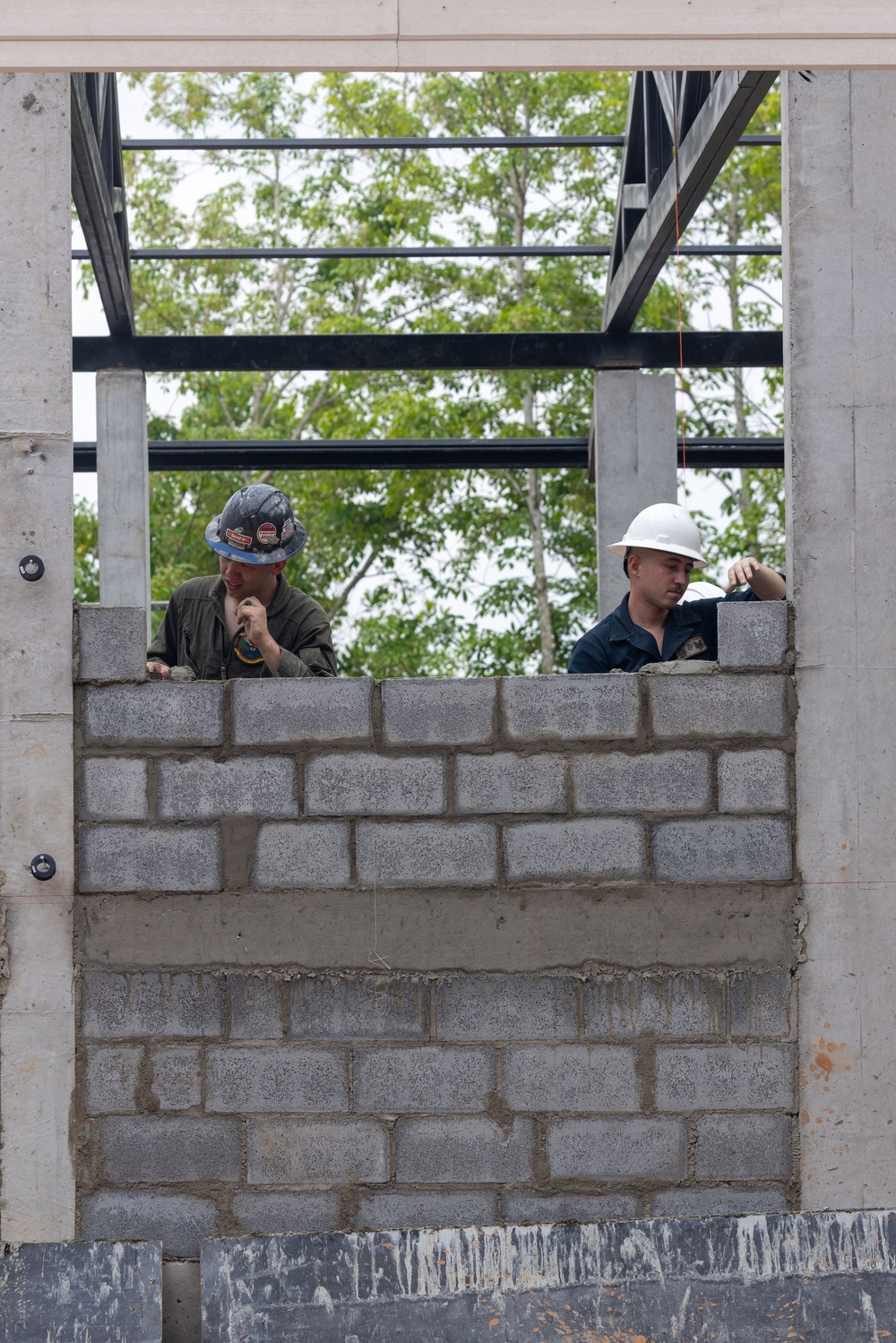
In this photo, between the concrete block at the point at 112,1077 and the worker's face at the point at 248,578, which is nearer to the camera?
the concrete block at the point at 112,1077

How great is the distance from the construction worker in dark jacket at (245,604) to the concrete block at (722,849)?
124 cm

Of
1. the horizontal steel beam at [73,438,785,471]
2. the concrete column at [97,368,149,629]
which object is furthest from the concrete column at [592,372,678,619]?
the concrete column at [97,368,149,629]

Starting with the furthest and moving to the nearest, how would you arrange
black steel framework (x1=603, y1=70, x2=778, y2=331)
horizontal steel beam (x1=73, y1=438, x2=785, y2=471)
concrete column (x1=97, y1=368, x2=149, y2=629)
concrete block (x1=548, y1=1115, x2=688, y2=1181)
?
1. horizontal steel beam (x1=73, y1=438, x2=785, y2=471)
2. concrete column (x1=97, y1=368, x2=149, y2=629)
3. black steel framework (x1=603, y1=70, x2=778, y2=331)
4. concrete block (x1=548, y1=1115, x2=688, y2=1181)

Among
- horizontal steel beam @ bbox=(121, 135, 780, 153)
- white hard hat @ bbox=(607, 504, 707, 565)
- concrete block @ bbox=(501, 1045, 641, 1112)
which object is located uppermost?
horizontal steel beam @ bbox=(121, 135, 780, 153)

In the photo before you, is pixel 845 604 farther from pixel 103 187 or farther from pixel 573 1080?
pixel 103 187

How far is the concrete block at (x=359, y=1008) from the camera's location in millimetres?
3973

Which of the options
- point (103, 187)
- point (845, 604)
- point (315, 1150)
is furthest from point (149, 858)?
point (103, 187)

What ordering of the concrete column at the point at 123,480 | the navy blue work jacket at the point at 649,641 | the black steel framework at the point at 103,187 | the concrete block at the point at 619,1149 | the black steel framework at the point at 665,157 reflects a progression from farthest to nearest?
the concrete column at the point at 123,480
the black steel framework at the point at 103,187
the black steel framework at the point at 665,157
the navy blue work jacket at the point at 649,641
the concrete block at the point at 619,1149

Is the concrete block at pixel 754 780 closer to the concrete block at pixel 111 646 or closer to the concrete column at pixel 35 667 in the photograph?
the concrete block at pixel 111 646

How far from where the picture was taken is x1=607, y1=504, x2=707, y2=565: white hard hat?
4.41 m

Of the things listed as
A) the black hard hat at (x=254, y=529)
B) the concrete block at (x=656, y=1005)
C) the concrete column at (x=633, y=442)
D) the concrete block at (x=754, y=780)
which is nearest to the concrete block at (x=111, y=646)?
the black hard hat at (x=254, y=529)

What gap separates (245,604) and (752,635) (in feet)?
5.07

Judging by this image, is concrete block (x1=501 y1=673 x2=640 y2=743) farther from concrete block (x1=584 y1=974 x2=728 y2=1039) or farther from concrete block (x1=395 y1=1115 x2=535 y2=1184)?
concrete block (x1=395 y1=1115 x2=535 y2=1184)

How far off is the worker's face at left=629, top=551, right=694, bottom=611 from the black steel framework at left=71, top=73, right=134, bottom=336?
264 centimetres
